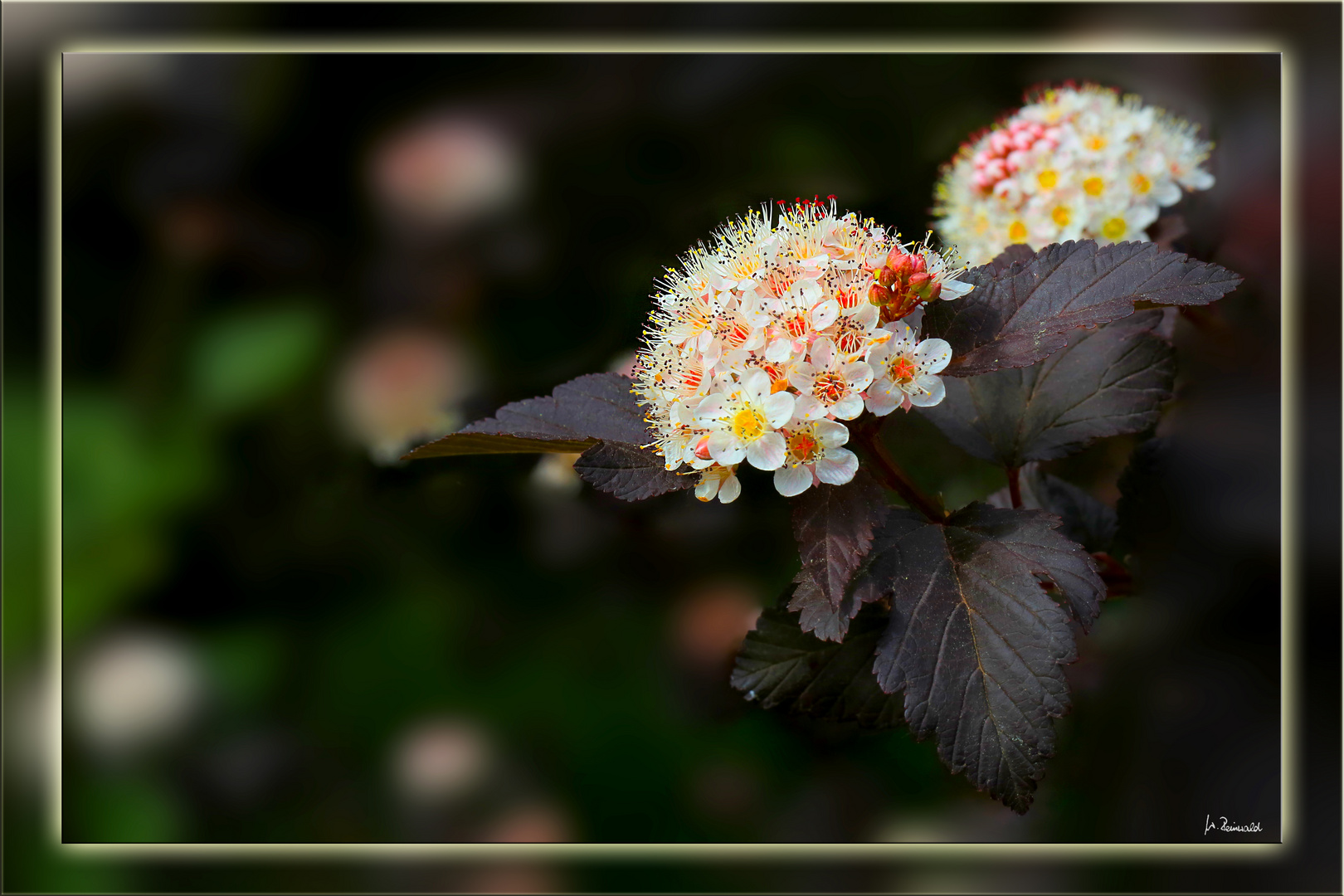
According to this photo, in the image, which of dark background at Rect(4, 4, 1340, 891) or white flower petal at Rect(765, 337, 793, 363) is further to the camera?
dark background at Rect(4, 4, 1340, 891)

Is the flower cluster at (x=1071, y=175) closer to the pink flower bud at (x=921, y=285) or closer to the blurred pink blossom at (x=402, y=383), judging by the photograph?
the pink flower bud at (x=921, y=285)

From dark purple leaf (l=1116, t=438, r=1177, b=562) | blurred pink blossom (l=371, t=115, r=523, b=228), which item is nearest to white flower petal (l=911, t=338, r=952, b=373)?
dark purple leaf (l=1116, t=438, r=1177, b=562)

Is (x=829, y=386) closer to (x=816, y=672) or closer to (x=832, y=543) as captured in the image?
(x=832, y=543)

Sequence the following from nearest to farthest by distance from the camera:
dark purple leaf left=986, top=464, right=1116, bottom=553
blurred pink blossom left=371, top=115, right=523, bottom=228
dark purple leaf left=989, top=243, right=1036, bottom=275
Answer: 1. dark purple leaf left=989, top=243, right=1036, bottom=275
2. dark purple leaf left=986, top=464, right=1116, bottom=553
3. blurred pink blossom left=371, top=115, right=523, bottom=228

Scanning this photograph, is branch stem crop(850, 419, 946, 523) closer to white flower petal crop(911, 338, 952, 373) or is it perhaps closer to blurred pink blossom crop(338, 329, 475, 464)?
white flower petal crop(911, 338, 952, 373)

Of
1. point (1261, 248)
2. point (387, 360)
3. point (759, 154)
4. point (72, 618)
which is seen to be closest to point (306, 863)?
point (72, 618)

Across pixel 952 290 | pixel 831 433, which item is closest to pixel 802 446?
pixel 831 433

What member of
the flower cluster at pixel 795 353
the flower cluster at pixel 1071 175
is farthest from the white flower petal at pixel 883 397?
the flower cluster at pixel 1071 175
